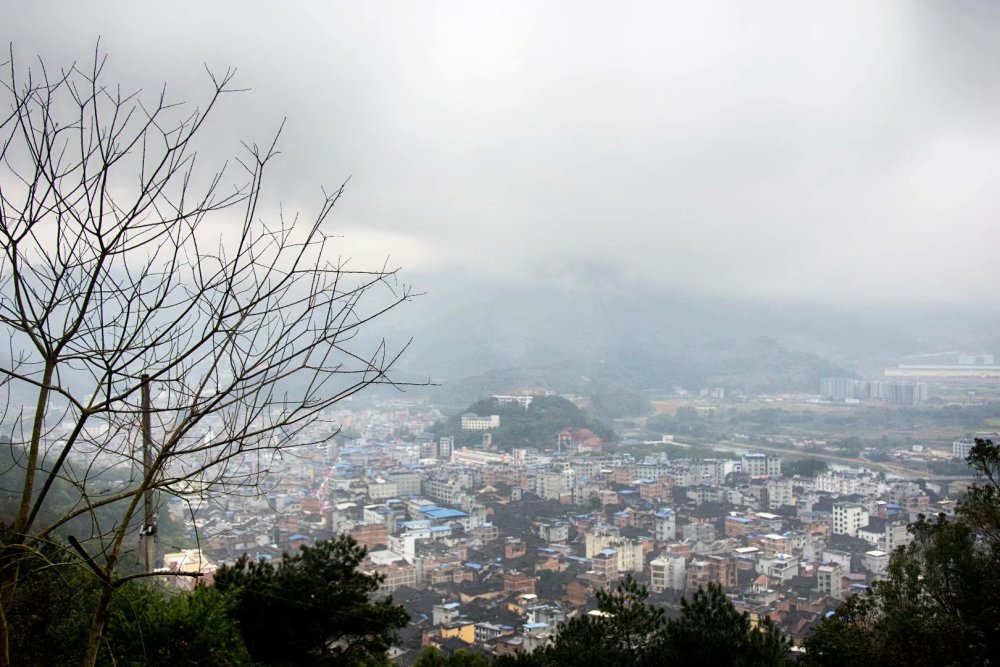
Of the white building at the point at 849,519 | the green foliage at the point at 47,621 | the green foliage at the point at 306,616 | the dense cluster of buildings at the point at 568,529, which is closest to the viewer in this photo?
the green foliage at the point at 47,621

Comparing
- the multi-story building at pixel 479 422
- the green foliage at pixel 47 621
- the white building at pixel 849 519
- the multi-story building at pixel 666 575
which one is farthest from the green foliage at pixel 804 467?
the green foliage at pixel 47 621

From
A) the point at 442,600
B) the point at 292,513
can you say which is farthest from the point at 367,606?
the point at 292,513

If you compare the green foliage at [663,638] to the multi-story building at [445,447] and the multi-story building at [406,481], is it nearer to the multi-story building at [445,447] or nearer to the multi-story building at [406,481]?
the multi-story building at [406,481]

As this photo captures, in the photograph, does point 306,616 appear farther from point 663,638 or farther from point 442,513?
point 442,513

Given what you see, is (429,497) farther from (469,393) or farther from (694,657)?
(469,393)

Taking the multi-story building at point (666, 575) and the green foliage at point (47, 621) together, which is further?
the multi-story building at point (666, 575)

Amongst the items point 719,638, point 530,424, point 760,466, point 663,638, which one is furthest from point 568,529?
point 719,638
